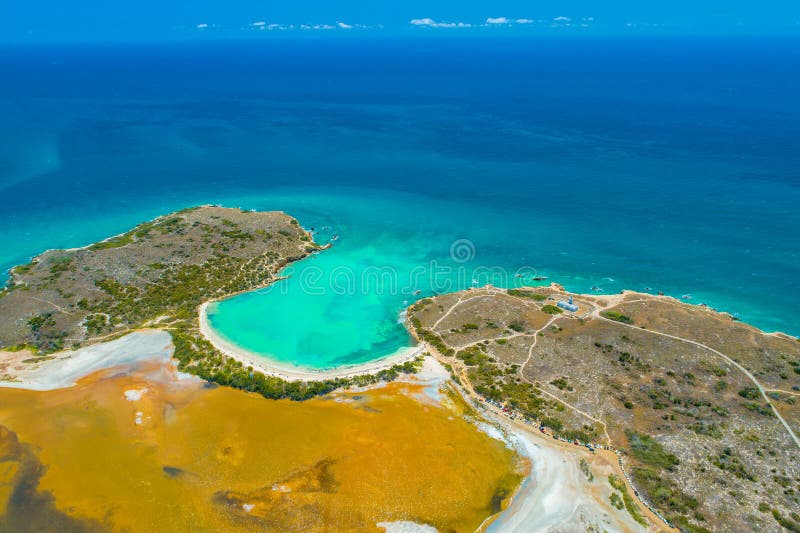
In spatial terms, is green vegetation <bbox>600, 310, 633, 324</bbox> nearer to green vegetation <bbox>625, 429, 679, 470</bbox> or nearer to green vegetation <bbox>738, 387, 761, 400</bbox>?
green vegetation <bbox>738, 387, 761, 400</bbox>

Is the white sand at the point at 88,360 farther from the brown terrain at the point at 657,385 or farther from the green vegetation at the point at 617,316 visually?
the green vegetation at the point at 617,316

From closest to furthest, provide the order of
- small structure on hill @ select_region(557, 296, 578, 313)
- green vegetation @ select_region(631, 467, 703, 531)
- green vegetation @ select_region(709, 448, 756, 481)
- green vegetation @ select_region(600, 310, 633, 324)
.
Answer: green vegetation @ select_region(631, 467, 703, 531) < green vegetation @ select_region(709, 448, 756, 481) < green vegetation @ select_region(600, 310, 633, 324) < small structure on hill @ select_region(557, 296, 578, 313)

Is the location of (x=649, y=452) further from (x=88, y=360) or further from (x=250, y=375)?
(x=88, y=360)

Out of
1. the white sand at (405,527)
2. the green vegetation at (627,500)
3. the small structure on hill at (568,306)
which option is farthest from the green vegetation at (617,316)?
the white sand at (405,527)

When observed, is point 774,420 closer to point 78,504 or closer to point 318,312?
point 318,312

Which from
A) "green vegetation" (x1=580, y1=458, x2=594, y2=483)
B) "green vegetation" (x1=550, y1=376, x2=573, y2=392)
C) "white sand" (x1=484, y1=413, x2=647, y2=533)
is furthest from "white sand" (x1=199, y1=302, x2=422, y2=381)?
"green vegetation" (x1=580, y1=458, x2=594, y2=483)

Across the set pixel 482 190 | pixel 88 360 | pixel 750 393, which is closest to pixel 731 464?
pixel 750 393
